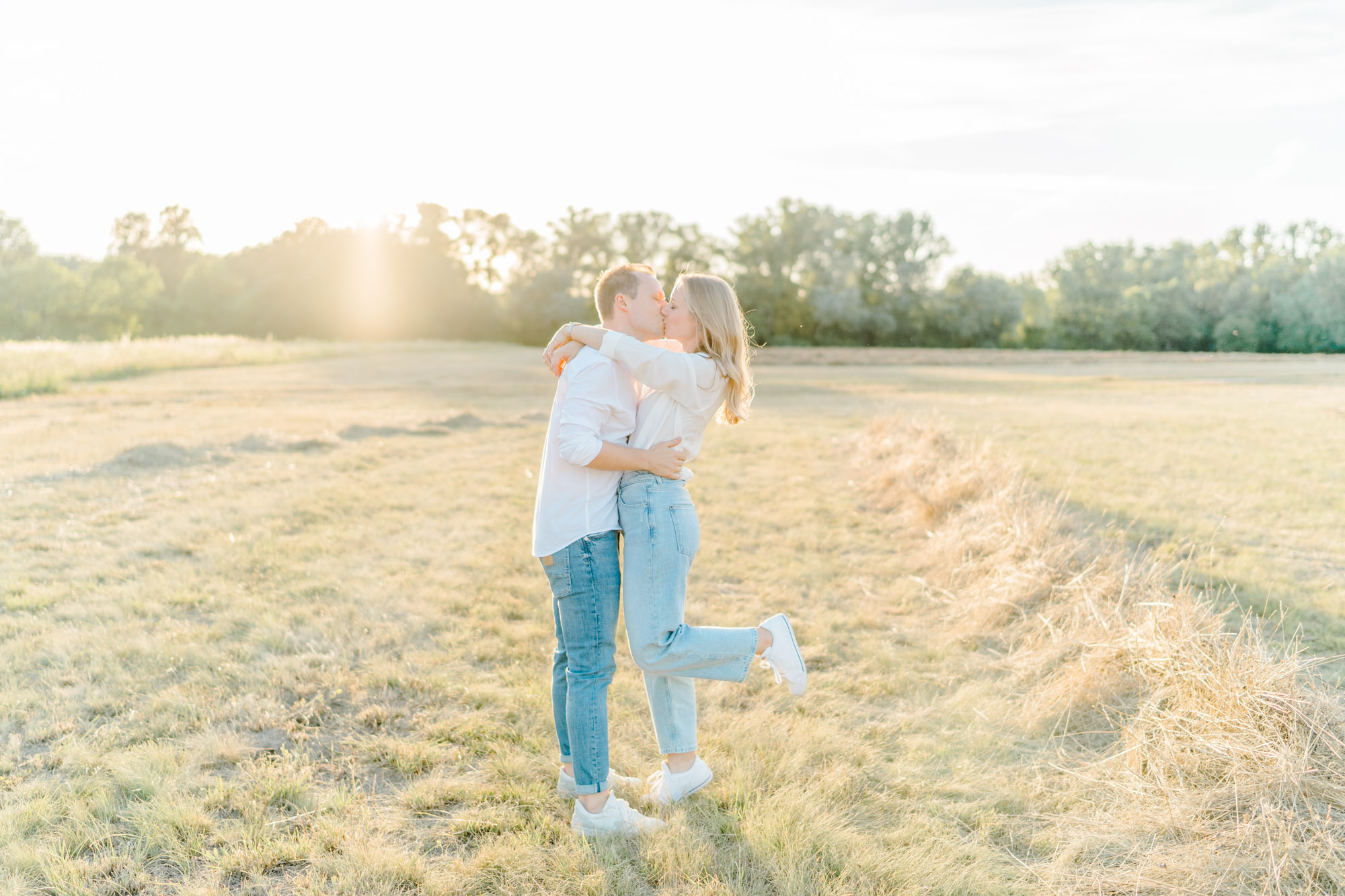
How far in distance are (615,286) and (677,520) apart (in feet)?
A: 3.14

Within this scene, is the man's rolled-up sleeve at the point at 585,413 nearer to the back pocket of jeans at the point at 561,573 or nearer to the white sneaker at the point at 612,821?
the back pocket of jeans at the point at 561,573

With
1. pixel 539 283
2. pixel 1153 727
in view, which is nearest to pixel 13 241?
pixel 539 283

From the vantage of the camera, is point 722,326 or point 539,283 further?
point 539,283

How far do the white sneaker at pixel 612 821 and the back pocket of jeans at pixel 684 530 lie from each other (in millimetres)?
1014

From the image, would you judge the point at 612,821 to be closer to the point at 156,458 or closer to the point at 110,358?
the point at 156,458

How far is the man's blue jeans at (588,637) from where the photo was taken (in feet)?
9.89

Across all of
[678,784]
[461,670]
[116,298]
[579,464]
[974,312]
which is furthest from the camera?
[116,298]

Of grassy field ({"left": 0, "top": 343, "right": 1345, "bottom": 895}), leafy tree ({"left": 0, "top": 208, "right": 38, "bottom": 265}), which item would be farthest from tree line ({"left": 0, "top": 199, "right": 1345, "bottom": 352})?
grassy field ({"left": 0, "top": 343, "right": 1345, "bottom": 895})

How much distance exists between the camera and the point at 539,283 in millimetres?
59000

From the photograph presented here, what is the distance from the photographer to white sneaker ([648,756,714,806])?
3.25 m

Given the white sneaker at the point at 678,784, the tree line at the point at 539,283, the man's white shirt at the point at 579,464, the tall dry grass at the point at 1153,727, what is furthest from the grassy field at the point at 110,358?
the tall dry grass at the point at 1153,727

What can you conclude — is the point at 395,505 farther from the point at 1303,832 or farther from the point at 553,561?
the point at 1303,832

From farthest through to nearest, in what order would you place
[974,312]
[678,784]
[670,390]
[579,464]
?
[974,312], [678,784], [670,390], [579,464]

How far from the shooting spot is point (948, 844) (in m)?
2.92
